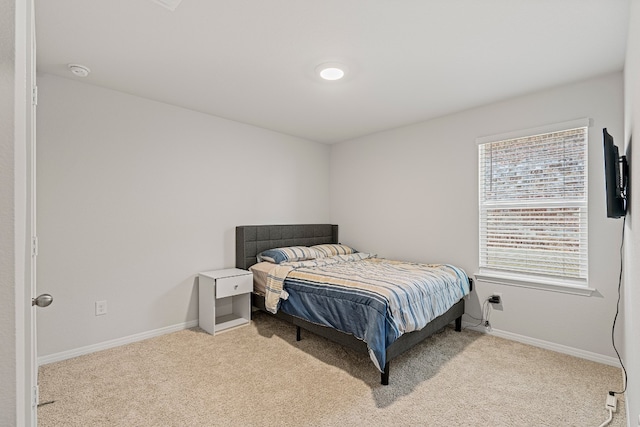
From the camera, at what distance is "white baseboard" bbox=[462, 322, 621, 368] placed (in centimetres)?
263

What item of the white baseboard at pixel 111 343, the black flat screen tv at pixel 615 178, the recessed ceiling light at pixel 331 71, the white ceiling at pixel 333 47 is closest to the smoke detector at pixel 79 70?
the white ceiling at pixel 333 47

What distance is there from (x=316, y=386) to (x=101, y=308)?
211 centimetres

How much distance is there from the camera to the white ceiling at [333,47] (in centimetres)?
185

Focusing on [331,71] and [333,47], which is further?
[331,71]

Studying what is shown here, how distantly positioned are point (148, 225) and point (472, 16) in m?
3.25

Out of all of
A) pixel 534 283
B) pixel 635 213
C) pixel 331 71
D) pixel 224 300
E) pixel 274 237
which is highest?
pixel 331 71

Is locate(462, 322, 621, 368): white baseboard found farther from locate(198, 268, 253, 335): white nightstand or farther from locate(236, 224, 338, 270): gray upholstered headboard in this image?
locate(198, 268, 253, 335): white nightstand

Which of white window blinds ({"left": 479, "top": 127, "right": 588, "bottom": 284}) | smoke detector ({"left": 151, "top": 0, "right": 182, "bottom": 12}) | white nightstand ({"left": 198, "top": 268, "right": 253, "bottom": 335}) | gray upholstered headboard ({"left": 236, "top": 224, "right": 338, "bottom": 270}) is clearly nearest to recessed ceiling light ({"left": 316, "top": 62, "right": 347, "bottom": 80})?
smoke detector ({"left": 151, "top": 0, "right": 182, "bottom": 12})

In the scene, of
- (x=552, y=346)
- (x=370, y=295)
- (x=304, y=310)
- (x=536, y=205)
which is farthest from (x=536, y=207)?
(x=304, y=310)

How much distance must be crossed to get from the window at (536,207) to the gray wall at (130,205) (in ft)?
9.00

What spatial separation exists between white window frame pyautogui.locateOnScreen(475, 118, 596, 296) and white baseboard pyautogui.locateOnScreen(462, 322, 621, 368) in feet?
1.65

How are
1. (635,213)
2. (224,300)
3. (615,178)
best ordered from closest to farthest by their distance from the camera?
(635,213)
(615,178)
(224,300)

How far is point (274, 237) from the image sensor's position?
13.8ft

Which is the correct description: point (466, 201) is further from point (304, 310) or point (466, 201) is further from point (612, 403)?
point (304, 310)
